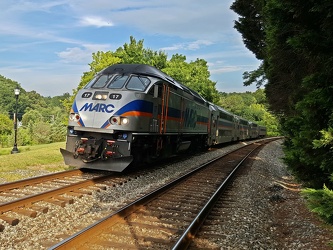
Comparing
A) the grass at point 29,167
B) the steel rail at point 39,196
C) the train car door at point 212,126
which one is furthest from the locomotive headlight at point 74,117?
the train car door at point 212,126

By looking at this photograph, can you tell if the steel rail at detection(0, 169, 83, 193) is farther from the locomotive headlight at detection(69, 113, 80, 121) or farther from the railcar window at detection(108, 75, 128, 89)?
the railcar window at detection(108, 75, 128, 89)

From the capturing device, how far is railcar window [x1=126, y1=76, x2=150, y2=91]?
34.8 ft

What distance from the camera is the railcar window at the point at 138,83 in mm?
10599

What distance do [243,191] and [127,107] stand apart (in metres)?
4.17

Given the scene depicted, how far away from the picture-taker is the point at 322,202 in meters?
3.41

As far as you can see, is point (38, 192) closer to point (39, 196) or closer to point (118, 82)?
point (39, 196)

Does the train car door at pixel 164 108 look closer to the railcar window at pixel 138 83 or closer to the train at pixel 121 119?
the train at pixel 121 119

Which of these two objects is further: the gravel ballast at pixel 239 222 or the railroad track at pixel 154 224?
the gravel ballast at pixel 239 222

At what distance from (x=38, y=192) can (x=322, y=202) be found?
20.4 ft

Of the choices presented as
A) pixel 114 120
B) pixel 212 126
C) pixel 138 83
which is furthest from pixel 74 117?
pixel 212 126

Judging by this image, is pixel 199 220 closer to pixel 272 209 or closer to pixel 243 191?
pixel 272 209

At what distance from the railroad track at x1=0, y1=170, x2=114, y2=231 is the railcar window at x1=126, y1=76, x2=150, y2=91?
295cm

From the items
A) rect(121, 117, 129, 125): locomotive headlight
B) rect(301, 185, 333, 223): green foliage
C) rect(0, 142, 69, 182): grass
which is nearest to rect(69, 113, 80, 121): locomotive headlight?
rect(121, 117, 129, 125): locomotive headlight

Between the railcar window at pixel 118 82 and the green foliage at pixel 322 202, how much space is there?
7.99 metres
